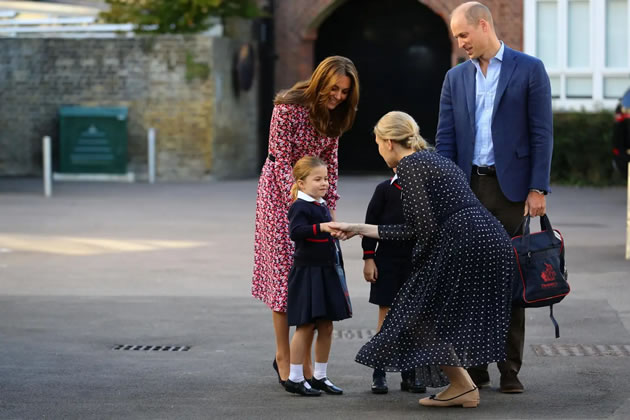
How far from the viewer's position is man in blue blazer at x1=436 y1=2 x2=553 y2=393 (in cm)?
632

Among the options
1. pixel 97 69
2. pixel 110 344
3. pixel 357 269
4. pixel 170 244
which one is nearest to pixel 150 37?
pixel 97 69

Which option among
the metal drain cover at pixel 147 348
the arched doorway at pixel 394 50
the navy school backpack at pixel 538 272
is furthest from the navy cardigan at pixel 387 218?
the arched doorway at pixel 394 50

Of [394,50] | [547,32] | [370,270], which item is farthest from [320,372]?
[394,50]

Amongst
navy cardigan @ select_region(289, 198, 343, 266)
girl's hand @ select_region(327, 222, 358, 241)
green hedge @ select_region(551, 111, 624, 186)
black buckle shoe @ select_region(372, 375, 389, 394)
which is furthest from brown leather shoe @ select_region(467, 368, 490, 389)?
green hedge @ select_region(551, 111, 624, 186)

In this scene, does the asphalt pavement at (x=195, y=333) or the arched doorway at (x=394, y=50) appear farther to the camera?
the arched doorway at (x=394, y=50)

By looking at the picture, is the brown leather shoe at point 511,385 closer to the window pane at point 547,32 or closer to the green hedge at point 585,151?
the green hedge at point 585,151

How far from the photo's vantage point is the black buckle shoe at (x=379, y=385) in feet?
20.8

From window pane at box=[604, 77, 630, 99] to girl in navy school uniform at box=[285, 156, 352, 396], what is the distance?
56.4ft

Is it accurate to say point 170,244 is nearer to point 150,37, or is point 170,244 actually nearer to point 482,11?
point 482,11

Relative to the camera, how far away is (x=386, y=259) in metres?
6.38

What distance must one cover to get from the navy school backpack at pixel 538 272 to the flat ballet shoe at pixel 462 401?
47 cm

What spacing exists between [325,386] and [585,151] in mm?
16088

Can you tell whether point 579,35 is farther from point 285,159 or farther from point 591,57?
point 285,159

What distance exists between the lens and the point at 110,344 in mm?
7914
